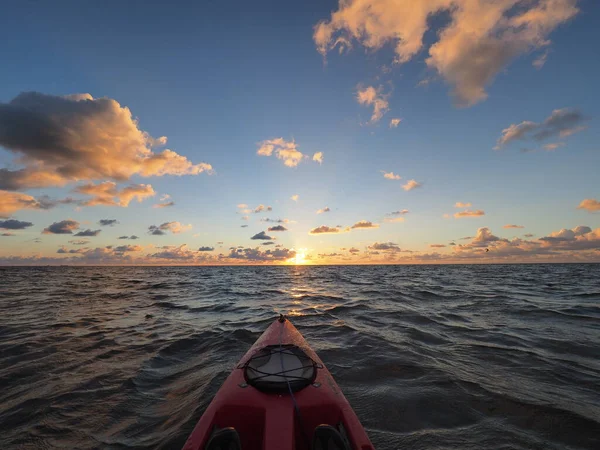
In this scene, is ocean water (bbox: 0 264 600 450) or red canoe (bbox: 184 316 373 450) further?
ocean water (bbox: 0 264 600 450)

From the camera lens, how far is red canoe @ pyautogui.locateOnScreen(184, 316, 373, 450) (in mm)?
3314

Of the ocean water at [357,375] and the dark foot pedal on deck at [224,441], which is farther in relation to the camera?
the ocean water at [357,375]

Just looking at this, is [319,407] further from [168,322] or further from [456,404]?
[168,322]

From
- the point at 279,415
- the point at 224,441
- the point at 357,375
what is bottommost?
the point at 357,375

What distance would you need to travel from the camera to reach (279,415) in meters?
3.66

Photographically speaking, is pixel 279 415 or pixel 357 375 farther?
pixel 357 375

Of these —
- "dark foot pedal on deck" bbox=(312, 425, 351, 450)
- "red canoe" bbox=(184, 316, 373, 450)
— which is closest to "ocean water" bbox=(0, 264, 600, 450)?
"red canoe" bbox=(184, 316, 373, 450)

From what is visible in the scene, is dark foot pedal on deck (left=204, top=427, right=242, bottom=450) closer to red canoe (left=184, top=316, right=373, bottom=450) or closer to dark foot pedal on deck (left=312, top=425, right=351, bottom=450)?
red canoe (left=184, top=316, right=373, bottom=450)

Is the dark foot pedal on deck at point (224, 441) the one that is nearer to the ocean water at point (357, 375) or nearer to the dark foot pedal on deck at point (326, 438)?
the dark foot pedal on deck at point (326, 438)

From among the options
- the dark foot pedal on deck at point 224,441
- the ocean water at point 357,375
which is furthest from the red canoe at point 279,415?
the ocean water at point 357,375

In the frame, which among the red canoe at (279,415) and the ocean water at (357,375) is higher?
the red canoe at (279,415)

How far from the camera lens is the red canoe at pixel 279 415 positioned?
3.31 meters

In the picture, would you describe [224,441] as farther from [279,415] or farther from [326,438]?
[326,438]

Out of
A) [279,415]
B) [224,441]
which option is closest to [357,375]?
[279,415]
